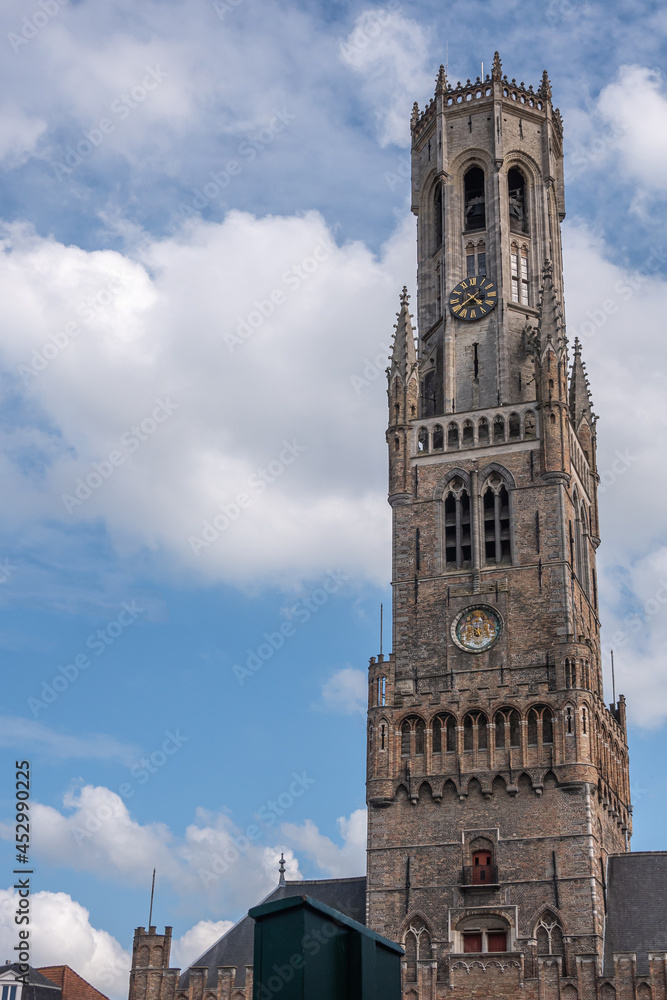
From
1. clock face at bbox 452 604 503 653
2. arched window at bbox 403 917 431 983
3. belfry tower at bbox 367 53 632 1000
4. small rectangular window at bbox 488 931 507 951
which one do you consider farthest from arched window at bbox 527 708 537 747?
arched window at bbox 403 917 431 983

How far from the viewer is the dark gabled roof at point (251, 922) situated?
56.7 meters

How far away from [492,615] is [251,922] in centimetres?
1964

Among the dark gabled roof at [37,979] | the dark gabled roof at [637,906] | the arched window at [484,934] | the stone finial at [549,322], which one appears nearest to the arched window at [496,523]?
the stone finial at [549,322]

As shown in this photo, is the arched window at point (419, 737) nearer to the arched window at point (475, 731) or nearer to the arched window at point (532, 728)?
the arched window at point (475, 731)

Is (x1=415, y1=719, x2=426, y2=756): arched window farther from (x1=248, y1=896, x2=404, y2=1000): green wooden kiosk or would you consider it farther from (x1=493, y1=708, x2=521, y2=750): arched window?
(x1=248, y1=896, x2=404, y2=1000): green wooden kiosk

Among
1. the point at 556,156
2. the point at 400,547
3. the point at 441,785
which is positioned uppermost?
the point at 556,156

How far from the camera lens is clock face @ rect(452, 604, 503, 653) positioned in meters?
59.5

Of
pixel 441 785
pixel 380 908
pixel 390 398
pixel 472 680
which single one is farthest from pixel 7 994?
pixel 390 398

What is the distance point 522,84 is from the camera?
7806 cm

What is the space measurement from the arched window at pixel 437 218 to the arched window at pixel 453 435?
15628mm

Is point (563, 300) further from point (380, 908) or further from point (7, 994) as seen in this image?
point (7, 994)

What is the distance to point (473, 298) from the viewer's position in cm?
7138

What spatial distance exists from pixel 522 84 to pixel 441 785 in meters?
47.2

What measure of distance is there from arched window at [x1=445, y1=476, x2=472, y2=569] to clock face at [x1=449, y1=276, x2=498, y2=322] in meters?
12.2
